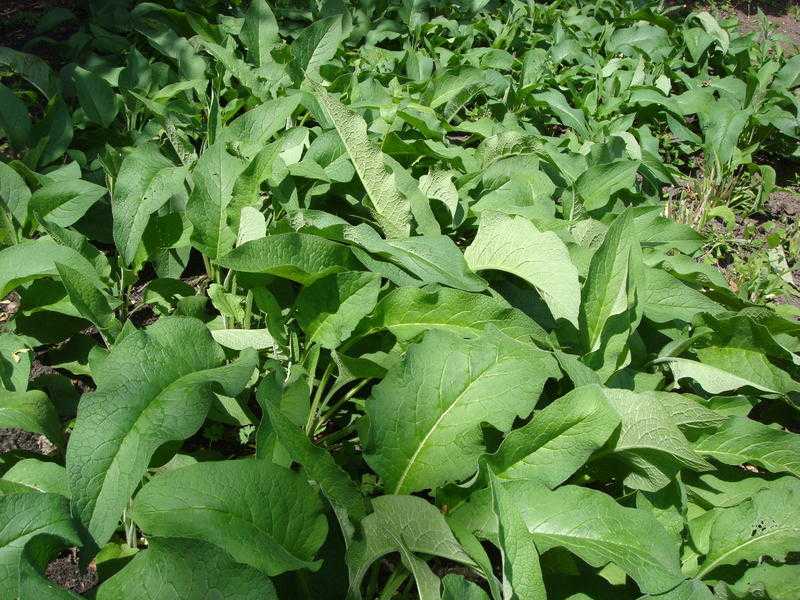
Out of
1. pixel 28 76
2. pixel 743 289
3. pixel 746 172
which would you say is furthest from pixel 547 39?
pixel 28 76

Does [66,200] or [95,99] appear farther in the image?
[95,99]

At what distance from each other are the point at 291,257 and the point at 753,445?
4.29 feet

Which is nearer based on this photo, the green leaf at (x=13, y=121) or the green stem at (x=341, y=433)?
the green stem at (x=341, y=433)

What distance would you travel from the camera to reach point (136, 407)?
1572 mm

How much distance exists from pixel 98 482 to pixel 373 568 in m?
0.65

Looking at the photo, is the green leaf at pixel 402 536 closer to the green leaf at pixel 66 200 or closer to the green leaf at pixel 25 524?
the green leaf at pixel 25 524

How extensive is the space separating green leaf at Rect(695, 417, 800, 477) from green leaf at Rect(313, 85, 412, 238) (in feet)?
3.50

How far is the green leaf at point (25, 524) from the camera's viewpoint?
1.40 metres

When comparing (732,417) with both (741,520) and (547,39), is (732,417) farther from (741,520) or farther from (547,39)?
(547,39)

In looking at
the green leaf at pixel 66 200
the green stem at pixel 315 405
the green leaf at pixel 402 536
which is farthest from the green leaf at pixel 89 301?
the green leaf at pixel 402 536

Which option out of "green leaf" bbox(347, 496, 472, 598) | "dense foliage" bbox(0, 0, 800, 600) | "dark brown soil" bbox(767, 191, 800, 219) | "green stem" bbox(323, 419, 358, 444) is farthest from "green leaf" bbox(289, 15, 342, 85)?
"dark brown soil" bbox(767, 191, 800, 219)

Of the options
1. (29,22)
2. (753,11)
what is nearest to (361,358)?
(29,22)

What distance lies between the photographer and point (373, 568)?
1.72 metres

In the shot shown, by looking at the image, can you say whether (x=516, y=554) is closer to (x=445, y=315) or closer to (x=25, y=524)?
(x=445, y=315)
